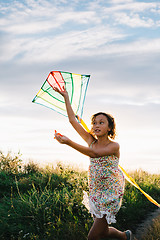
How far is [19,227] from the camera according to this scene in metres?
4.64

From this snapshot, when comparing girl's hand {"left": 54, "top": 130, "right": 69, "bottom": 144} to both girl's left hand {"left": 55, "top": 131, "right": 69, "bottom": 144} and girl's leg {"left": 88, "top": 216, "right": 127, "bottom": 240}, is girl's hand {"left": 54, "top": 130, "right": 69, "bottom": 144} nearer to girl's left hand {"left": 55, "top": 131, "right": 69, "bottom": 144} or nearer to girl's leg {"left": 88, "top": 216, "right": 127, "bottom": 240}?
girl's left hand {"left": 55, "top": 131, "right": 69, "bottom": 144}

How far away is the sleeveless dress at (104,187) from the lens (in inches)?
148

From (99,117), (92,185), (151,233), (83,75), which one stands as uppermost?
(83,75)

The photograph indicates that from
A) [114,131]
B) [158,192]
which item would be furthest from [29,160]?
[114,131]

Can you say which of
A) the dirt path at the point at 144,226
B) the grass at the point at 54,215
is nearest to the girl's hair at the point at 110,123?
the grass at the point at 54,215

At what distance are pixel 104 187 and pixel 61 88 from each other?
1.57 meters

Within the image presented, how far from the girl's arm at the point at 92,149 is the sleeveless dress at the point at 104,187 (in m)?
0.09

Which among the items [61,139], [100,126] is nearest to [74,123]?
[100,126]

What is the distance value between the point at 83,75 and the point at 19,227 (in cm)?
274

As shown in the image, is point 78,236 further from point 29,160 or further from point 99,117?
point 29,160

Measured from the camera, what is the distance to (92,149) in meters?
3.68

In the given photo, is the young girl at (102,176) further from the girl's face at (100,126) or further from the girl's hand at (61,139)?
the girl's hand at (61,139)

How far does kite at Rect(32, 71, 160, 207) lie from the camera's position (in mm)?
4164

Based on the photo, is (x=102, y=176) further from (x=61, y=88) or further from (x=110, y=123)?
(x=61, y=88)
